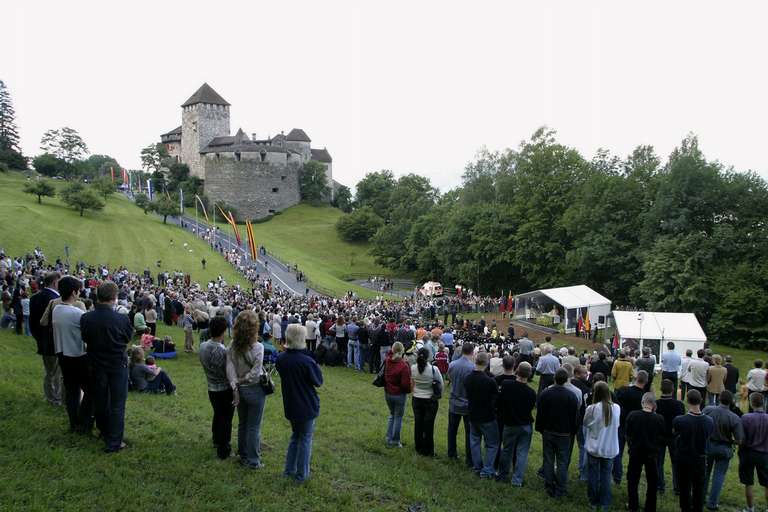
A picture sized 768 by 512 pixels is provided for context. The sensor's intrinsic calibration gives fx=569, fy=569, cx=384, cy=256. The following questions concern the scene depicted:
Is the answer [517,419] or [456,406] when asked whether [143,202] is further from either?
[517,419]

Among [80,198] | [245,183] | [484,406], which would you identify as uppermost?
[245,183]

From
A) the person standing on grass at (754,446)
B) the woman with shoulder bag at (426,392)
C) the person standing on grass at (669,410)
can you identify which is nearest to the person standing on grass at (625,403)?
the person standing on grass at (669,410)

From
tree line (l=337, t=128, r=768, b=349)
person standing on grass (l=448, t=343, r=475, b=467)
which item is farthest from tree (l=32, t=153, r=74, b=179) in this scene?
person standing on grass (l=448, t=343, r=475, b=467)

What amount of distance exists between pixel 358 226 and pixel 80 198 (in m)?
33.2

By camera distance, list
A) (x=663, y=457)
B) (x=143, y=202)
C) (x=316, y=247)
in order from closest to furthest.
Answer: (x=663, y=457) < (x=143, y=202) < (x=316, y=247)

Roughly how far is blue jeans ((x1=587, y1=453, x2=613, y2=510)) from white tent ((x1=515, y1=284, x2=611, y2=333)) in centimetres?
2456

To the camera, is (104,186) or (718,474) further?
(104,186)

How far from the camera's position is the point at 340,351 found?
1636cm

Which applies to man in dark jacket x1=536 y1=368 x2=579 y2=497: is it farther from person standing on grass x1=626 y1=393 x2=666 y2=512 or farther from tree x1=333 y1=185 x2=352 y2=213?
tree x1=333 y1=185 x2=352 y2=213

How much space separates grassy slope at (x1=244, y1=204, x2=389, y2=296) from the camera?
58.1 m

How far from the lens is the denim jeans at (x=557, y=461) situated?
7207mm

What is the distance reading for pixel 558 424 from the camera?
714cm

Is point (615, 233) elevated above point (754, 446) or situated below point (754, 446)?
above

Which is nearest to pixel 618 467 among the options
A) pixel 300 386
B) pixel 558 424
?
pixel 558 424
